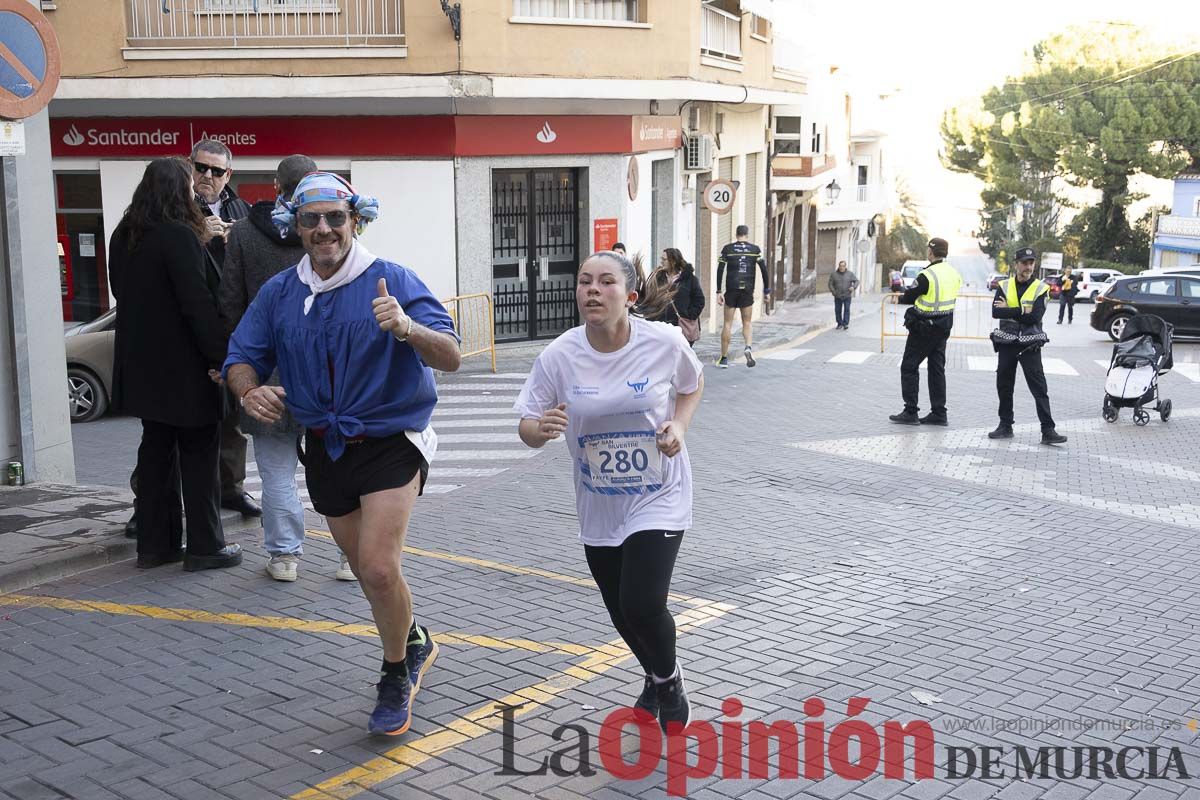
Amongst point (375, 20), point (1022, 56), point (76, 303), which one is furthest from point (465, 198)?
point (1022, 56)

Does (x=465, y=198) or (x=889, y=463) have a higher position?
(x=465, y=198)

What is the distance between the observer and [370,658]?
19.1ft

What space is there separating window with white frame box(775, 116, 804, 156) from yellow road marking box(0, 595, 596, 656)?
35.5 meters

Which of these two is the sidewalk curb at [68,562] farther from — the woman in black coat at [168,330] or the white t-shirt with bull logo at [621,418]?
the white t-shirt with bull logo at [621,418]

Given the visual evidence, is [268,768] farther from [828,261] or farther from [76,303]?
[828,261]

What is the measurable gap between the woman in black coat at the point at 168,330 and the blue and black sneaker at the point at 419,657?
2.06m

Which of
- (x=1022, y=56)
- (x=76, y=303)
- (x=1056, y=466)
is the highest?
(x=1022, y=56)

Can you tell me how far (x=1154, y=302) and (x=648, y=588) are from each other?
87.7 feet

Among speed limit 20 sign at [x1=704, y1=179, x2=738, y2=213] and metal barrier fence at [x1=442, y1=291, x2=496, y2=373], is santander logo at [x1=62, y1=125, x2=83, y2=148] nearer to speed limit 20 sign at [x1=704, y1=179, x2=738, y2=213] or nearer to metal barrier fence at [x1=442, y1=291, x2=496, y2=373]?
metal barrier fence at [x1=442, y1=291, x2=496, y2=373]

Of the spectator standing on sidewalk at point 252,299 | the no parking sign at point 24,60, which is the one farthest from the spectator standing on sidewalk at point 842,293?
the spectator standing on sidewalk at point 252,299

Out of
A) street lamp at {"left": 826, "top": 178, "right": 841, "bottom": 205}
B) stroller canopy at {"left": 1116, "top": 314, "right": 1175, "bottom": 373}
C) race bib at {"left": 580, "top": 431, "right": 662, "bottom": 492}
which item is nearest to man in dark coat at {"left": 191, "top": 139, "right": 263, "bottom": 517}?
race bib at {"left": 580, "top": 431, "right": 662, "bottom": 492}

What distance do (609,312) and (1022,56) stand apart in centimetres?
6614

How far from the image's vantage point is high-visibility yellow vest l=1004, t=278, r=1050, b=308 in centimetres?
1276

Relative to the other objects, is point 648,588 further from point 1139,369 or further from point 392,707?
point 1139,369
